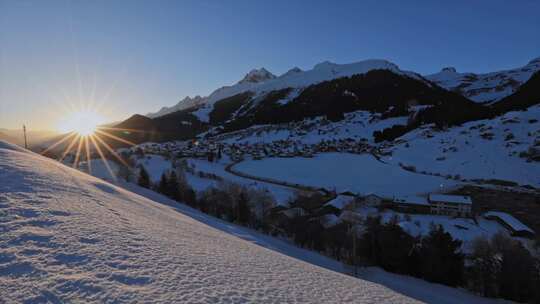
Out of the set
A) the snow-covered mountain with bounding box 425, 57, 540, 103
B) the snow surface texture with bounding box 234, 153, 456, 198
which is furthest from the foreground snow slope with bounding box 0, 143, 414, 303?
the snow-covered mountain with bounding box 425, 57, 540, 103

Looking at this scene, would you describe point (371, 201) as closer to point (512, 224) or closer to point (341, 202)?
point (341, 202)

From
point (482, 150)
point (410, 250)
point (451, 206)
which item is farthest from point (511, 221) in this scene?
point (482, 150)

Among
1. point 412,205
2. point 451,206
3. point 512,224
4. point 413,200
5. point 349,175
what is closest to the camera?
point 512,224

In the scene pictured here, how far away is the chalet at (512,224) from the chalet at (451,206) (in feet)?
5.46

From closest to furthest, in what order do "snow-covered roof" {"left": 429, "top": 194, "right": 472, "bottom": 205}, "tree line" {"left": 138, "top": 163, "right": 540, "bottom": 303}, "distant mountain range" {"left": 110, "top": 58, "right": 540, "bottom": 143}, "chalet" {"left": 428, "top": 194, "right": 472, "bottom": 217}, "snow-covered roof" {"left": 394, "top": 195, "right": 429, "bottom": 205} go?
"tree line" {"left": 138, "top": 163, "right": 540, "bottom": 303} → "chalet" {"left": 428, "top": 194, "right": 472, "bottom": 217} → "snow-covered roof" {"left": 429, "top": 194, "right": 472, "bottom": 205} → "snow-covered roof" {"left": 394, "top": 195, "right": 429, "bottom": 205} → "distant mountain range" {"left": 110, "top": 58, "right": 540, "bottom": 143}

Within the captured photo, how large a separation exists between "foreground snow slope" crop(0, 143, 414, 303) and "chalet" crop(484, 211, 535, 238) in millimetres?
24311

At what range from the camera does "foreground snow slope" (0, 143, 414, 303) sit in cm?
282

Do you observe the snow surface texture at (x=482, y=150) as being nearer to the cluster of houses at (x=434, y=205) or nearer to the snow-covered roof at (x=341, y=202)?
the cluster of houses at (x=434, y=205)

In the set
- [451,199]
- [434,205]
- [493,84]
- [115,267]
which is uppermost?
[493,84]

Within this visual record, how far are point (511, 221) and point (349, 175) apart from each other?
939 inches

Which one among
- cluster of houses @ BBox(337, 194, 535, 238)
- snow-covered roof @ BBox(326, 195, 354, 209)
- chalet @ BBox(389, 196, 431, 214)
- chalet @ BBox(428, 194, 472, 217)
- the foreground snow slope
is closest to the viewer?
the foreground snow slope

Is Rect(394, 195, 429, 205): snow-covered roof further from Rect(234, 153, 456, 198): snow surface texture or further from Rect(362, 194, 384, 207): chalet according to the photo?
Rect(234, 153, 456, 198): snow surface texture

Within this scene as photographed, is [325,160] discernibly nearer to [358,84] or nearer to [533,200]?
[533,200]

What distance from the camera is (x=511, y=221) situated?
22.2m
